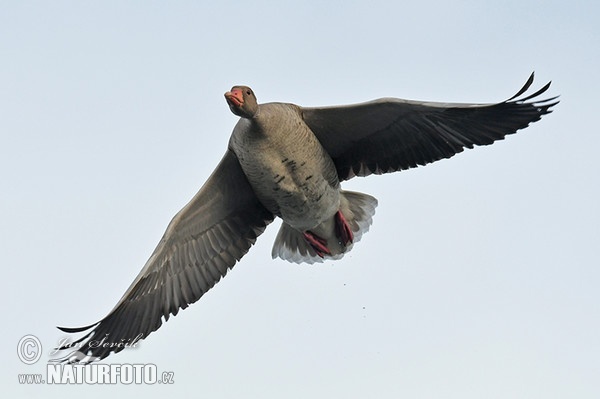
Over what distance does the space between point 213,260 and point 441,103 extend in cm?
297

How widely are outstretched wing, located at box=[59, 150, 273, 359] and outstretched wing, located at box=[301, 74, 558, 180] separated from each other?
101cm

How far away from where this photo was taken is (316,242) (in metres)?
10.3

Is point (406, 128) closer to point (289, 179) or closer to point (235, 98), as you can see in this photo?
point (289, 179)

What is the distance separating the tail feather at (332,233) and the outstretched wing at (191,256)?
2.00ft

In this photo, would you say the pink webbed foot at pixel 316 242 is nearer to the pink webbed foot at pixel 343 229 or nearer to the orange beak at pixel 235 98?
the pink webbed foot at pixel 343 229

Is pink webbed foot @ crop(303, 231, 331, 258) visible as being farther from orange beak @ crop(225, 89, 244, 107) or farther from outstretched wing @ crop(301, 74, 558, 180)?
orange beak @ crop(225, 89, 244, 107)

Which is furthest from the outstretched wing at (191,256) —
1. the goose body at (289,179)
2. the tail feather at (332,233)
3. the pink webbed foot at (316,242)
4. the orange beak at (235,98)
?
the orange beak at (235,98)

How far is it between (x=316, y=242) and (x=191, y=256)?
52.8 inches

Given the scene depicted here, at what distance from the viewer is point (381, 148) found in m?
9.69

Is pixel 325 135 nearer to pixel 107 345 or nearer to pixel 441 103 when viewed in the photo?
pixel 441 103

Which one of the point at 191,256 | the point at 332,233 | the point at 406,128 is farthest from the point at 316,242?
the point at 406,128

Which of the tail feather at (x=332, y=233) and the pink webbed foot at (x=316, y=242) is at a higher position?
the tail feather at (x=332, y=233)

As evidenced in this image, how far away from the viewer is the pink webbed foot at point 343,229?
10203 mm

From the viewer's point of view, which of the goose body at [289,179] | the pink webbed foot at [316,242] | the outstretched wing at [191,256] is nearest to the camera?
the goose body at [289,179]
